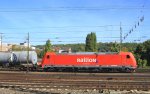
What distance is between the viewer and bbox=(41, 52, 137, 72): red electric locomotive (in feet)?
162

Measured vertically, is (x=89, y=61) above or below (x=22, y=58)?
below

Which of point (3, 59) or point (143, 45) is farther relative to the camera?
point (143, 45)

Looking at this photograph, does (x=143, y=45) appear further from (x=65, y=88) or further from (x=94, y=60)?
(x=65, y=88)

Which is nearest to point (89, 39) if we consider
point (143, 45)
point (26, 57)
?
point (143, 45)

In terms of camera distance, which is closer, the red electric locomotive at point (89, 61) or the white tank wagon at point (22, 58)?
the red electric locomotive at point (89, 61)

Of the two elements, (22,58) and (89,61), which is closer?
(89,61)

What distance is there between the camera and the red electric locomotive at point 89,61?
4928 cm

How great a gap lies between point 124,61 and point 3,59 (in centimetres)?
2229

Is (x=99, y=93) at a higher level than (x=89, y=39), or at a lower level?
lower

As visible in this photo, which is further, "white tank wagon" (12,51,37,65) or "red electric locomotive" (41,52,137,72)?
"white tank wagon" (12,51,37,65)

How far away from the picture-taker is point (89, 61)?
165ft

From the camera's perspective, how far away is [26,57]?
5738cm

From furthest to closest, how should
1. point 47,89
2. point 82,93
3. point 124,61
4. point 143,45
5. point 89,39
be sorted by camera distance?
point 89,39
point 143,45
point 124,61
point 47,89
point 82,93

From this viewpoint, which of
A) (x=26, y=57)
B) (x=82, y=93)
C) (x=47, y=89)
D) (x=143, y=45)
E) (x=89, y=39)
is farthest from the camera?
(x=89, y=39)
